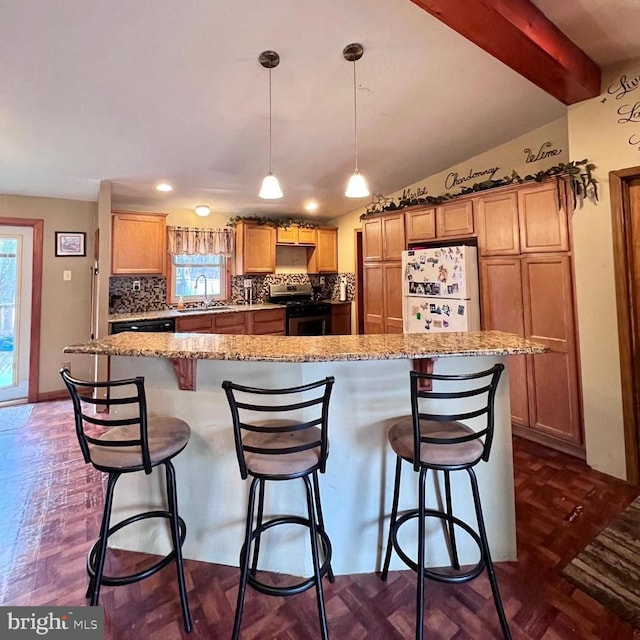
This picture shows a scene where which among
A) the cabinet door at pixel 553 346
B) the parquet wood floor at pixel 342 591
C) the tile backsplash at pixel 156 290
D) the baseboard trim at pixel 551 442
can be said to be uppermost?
the tile backsplash at pixel 156 290

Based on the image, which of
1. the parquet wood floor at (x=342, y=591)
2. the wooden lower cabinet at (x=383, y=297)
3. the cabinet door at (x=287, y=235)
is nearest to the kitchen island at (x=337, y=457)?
the parquet wood floor at (x=342, y=591)

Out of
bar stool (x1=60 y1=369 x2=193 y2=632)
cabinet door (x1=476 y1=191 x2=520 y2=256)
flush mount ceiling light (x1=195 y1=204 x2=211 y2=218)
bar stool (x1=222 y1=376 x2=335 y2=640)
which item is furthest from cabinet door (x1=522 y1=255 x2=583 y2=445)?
flush mount ceiling light (x1=195 y1=204 x2=211 y2=218)

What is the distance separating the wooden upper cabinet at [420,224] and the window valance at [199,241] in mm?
2590

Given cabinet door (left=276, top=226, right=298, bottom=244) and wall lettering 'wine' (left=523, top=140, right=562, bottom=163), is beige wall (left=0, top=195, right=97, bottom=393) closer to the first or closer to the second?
cabinet door (left=276, top=226, right=298, bottom=244)

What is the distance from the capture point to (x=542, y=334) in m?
2.83

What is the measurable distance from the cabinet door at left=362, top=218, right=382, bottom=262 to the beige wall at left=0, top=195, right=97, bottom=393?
3253 mm

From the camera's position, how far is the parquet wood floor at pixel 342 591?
140 centimetres

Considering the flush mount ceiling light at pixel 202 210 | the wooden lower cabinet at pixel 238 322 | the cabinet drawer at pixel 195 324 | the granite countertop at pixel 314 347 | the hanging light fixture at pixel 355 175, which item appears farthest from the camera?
the flush mount ceiling light at pixel 202 210

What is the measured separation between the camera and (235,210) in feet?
16.5

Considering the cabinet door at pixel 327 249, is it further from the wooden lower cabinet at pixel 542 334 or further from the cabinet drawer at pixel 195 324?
the wooden lower cabinet at pixel 542 334

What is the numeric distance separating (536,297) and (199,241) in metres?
4.00

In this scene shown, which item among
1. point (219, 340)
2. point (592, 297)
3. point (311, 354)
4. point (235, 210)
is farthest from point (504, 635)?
point (235, 210)

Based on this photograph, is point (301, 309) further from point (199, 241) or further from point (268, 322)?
point (199, 241)

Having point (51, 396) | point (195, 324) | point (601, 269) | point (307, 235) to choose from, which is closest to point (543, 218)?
point (601, 269)
